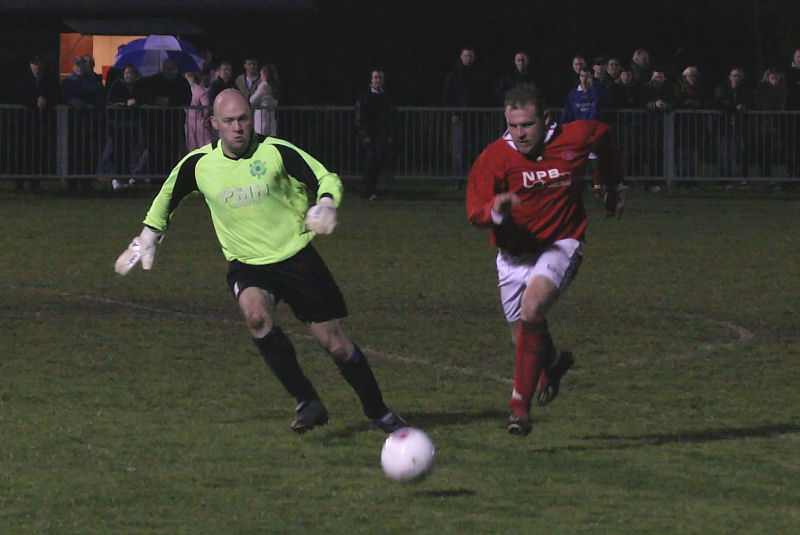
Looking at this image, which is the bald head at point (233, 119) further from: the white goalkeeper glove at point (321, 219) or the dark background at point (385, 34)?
the dark background at point (385, 34)

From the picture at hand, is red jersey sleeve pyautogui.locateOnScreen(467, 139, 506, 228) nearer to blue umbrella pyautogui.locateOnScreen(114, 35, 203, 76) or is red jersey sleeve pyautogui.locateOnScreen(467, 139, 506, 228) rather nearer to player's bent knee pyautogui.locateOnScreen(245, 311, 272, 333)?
player's bent knee pyautogui.locateOnScreen(245, 311, 272, 333)

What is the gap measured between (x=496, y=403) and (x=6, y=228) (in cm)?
1180

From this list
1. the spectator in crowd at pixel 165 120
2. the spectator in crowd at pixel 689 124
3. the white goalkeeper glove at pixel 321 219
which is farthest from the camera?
the spectator in crowd at pixel 689 124

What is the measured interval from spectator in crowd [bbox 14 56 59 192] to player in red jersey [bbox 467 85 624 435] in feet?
53.6

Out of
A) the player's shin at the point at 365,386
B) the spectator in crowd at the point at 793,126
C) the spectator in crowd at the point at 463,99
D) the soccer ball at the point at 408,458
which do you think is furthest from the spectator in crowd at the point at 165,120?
the soccer ball at the point at 408,458

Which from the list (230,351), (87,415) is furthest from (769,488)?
(230,351)

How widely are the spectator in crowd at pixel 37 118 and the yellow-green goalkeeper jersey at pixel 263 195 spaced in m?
16.0

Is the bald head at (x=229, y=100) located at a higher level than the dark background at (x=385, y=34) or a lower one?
lower

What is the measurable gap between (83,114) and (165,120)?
118 cm

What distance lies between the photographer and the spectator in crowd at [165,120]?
2488 centimetres

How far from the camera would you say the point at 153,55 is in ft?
110

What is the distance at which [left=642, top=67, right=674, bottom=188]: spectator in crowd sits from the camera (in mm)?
25328

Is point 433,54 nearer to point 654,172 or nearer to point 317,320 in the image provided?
point 654,172

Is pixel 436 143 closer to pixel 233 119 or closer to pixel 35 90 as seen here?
pixel 35 90
